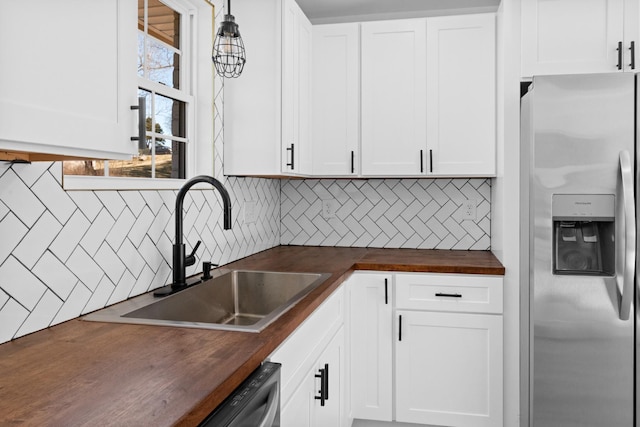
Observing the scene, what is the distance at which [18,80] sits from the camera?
2.91 ft

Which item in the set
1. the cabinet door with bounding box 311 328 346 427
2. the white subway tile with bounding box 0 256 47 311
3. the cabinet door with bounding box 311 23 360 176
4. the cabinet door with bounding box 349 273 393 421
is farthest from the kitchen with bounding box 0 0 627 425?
the cabinet door with bounding box 311 328 346 427

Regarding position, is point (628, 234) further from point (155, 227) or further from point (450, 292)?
point (155, 227)

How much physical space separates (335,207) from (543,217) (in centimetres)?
140

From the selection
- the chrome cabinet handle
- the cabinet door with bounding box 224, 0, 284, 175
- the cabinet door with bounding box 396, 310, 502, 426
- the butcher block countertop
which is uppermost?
the cabinet door with bounding box 224, 0, 284, 175

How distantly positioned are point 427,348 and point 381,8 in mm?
1992

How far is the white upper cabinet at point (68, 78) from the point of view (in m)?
0.88

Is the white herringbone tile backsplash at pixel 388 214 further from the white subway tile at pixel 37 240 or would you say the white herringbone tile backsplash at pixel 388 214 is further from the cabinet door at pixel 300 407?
the white subway tile at pixel 37 240

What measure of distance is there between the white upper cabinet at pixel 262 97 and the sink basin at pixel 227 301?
1.81 feet

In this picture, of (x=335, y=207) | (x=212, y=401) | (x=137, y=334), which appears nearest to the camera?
(x=212, y=401)

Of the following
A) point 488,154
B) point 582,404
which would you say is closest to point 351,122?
point 488,154

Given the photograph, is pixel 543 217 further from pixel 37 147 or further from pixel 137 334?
pixel 37 147

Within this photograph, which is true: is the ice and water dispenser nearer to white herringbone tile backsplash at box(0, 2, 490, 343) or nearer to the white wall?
the white wall

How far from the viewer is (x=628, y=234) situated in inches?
83.7

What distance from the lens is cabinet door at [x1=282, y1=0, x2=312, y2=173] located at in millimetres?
2562
